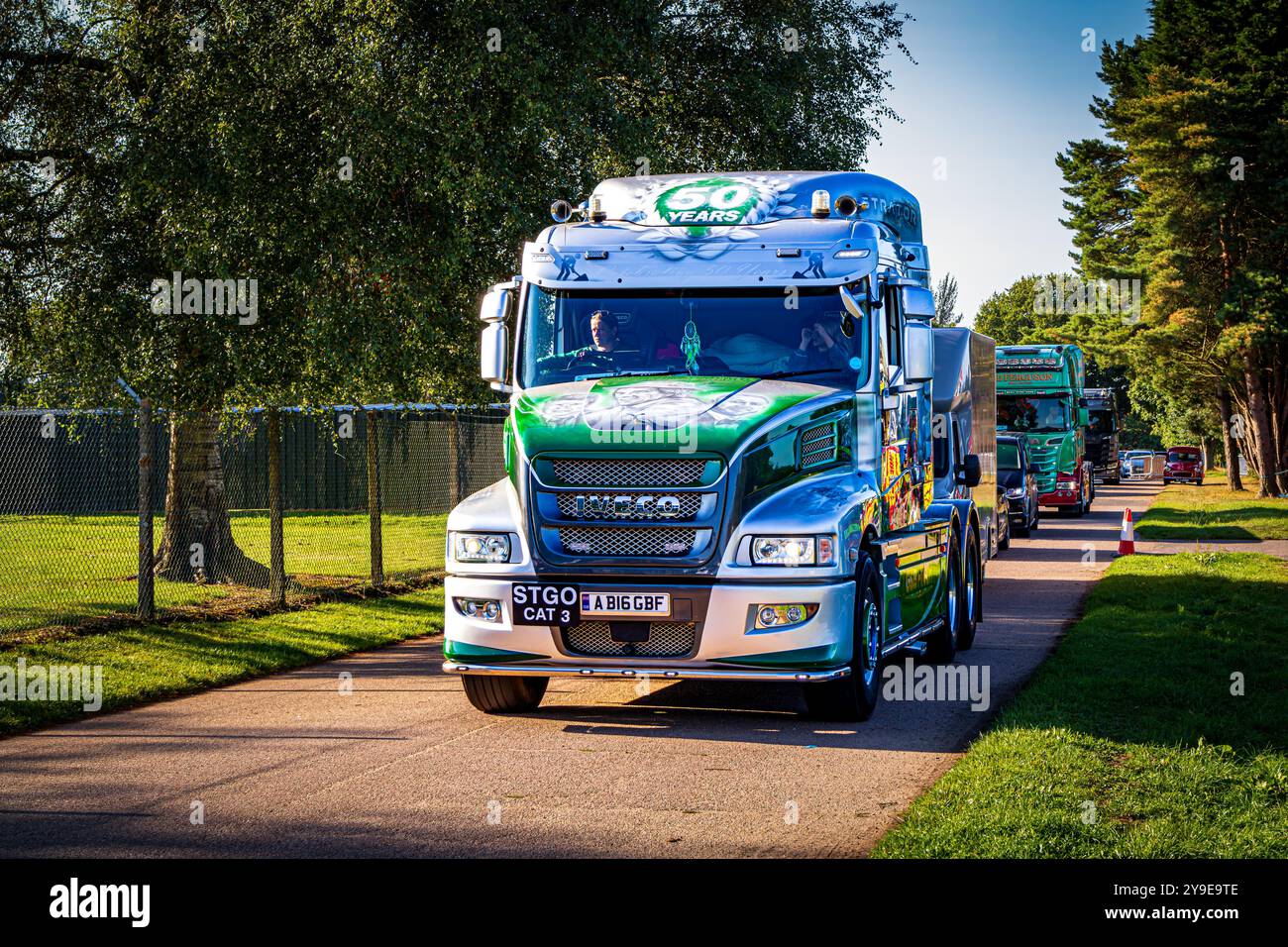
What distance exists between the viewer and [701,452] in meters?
9.59

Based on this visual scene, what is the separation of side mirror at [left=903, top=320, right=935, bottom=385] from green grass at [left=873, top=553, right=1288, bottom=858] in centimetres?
242

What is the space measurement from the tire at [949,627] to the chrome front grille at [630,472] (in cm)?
453

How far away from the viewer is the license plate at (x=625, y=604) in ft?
31.3

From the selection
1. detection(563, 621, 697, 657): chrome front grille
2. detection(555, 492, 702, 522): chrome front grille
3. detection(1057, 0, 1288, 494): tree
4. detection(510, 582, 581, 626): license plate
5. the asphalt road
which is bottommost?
the asphalt road

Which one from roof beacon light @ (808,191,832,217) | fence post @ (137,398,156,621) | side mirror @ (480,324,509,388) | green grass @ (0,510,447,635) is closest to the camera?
side mirror @ (480,324,509,388)

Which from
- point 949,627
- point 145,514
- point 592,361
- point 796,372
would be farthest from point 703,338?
point 145,514

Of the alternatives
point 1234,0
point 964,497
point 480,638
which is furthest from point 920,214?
point 1234,0

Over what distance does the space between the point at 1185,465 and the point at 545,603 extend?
6725 cm

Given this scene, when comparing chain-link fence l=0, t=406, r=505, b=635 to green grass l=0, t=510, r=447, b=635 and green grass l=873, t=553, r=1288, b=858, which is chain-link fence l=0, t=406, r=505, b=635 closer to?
green grass l=0, t=510, r=447, b=635

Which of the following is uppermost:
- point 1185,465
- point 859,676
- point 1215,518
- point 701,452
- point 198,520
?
point 701,452

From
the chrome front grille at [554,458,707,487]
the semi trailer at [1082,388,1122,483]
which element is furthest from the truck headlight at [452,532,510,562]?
the semi trailer at [1082,388,1122,483]

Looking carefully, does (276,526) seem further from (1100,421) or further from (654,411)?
(1100,421)

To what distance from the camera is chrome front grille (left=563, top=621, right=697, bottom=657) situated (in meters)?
9.60
